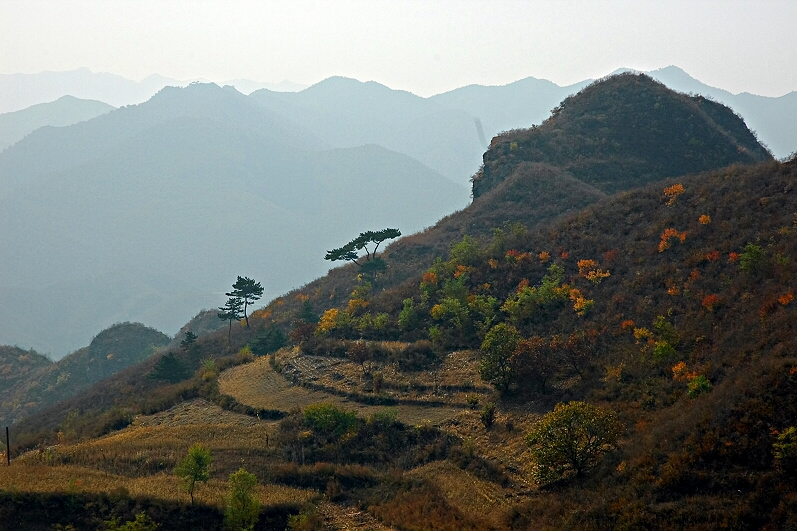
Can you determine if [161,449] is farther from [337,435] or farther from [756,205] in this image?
[756,205]

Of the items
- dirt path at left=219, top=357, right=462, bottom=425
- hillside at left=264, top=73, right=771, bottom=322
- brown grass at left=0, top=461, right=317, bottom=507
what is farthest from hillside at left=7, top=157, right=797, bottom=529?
hillside at left=264, top=73, right=771, bottom=322

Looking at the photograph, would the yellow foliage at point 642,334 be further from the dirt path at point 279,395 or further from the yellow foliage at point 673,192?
the yellow foliage at point 673,192

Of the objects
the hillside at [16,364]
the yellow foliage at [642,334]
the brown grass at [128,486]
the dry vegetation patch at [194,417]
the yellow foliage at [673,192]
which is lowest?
the brown grass at [128,486]

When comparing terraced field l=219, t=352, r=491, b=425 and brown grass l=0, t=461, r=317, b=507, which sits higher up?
terraced field l=219, t=352, r=491, b=425

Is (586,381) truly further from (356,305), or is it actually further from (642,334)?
(356,305)

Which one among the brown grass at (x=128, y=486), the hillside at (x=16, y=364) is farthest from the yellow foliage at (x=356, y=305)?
the hillside at (x=16, y=364)

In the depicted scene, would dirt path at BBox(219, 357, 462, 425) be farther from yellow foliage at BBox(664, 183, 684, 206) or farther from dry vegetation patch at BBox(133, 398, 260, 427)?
yellow foliage at BBox(664, 183, 684, 206)

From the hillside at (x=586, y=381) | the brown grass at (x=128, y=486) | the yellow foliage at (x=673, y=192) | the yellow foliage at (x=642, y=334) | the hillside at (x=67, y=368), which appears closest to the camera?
the hillside at (x=586, y=381)

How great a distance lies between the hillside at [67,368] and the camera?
79.9 metres

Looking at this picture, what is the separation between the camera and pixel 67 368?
87.4 metres

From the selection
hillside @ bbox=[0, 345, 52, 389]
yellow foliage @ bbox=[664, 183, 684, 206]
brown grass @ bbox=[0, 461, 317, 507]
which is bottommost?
brown grass @ bbox=[0, 461, 317, 507]

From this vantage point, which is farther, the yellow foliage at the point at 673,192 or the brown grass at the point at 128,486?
the yellow foliage at the point at 673,192

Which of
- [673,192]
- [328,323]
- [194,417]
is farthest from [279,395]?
[673,192]

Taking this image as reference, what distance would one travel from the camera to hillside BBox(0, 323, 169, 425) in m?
79.9
